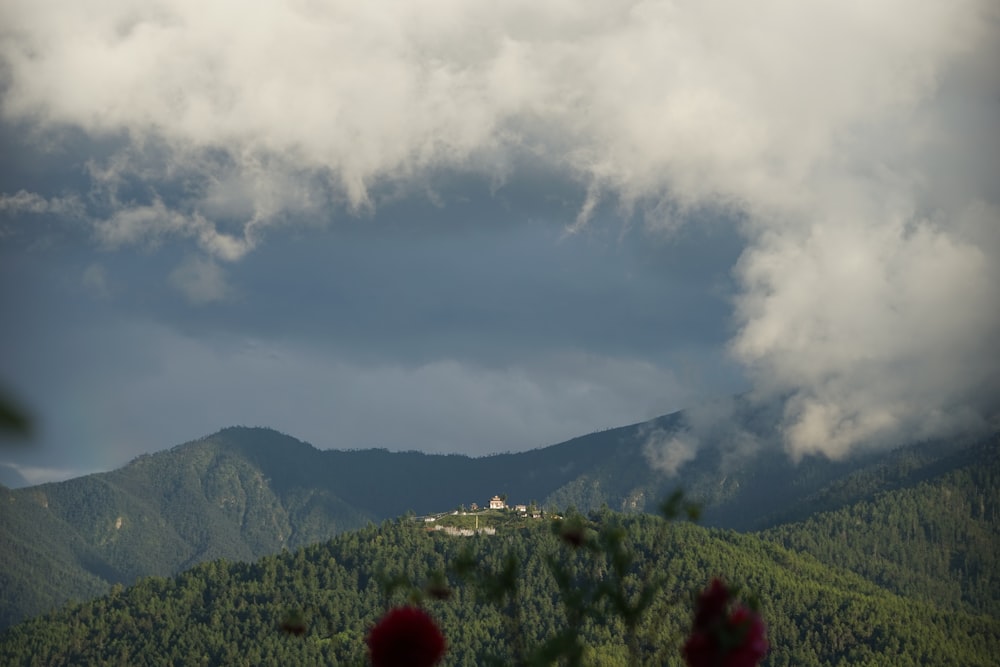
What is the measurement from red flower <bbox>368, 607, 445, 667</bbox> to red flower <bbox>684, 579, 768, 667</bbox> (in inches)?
74.4

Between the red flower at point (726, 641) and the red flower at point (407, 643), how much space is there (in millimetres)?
1890

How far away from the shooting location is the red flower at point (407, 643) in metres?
8.75

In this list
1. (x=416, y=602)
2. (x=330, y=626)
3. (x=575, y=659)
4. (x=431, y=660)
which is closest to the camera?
(x=431, y=660)

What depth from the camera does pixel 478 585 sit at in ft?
39.0

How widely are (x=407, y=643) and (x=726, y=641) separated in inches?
94.1

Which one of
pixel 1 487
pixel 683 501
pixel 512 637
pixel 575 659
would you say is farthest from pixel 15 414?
pixel 683 501

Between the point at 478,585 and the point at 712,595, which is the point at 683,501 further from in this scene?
the point at 712,595

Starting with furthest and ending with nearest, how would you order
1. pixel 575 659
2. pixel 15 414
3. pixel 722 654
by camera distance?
pixel 575 659
pixel 722 654
pixel 15 414

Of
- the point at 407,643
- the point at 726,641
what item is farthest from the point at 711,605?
the point at 407,643

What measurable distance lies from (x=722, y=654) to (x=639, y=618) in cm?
298

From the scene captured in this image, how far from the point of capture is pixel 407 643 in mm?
→ 8812

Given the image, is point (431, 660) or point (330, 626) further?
point (330, 626)

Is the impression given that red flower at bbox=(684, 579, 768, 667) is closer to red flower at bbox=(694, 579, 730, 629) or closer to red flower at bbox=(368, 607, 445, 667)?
red flower at bbox=(694, 579, 730, 629)

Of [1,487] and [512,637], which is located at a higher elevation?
[1,487]
